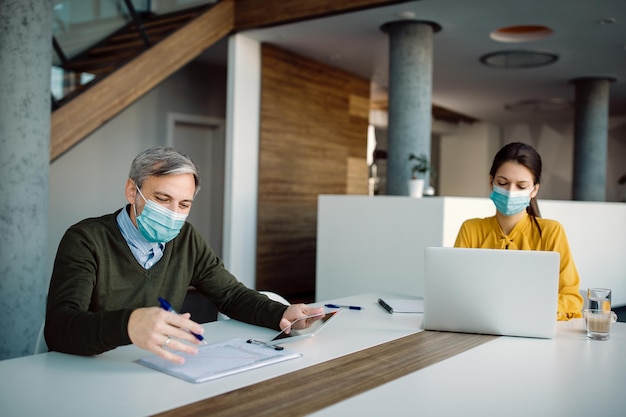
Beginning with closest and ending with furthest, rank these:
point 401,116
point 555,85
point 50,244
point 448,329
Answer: point 448,329 → point 401,116 → point 50,244 → point 555,85

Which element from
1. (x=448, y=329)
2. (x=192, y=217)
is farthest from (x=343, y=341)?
(x=192, y=217)

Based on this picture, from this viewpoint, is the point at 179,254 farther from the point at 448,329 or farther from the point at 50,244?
the point at 50,244

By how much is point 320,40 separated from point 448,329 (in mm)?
5510

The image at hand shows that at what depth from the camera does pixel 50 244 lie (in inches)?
276

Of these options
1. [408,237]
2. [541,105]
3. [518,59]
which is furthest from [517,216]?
[541,105]

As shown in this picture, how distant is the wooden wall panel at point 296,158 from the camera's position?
23.6 feet

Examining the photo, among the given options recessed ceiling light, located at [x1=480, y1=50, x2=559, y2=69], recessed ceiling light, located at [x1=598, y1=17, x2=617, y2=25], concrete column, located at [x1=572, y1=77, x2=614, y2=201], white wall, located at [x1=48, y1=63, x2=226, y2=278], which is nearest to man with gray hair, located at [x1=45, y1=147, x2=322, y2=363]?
white wall, located at [x1=48, y1=63, x2=226, y2=278]

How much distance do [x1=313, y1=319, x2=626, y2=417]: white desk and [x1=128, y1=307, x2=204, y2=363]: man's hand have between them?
0.34m

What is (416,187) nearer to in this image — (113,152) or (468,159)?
(113,152)

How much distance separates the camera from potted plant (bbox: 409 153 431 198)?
555cm

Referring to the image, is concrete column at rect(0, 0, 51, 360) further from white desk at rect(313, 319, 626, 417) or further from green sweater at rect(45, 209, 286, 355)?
white desk at rect(313, 319, 626, 417)

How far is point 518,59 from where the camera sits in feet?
26.8

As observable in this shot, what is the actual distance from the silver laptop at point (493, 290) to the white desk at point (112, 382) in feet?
0.83

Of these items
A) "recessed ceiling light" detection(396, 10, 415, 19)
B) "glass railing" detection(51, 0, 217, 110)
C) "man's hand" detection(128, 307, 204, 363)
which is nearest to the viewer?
"man's hand" detection(128, 307, 204, 363)
